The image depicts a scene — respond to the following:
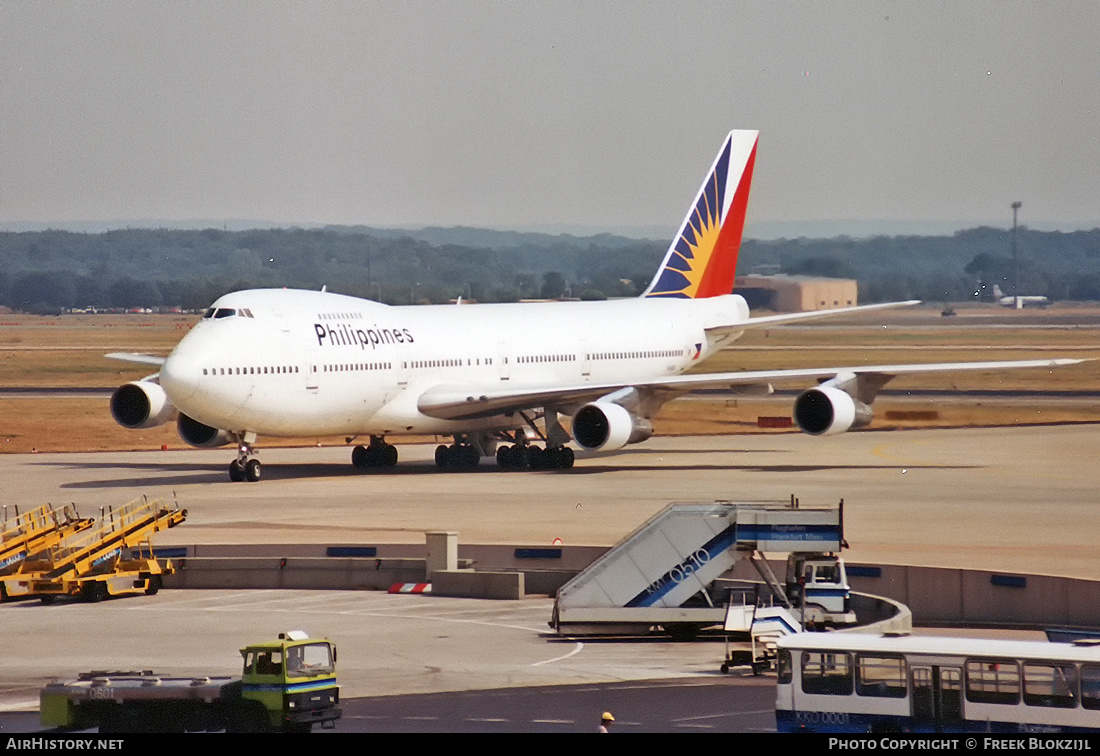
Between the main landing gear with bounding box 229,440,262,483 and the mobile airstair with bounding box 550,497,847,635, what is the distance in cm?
2288

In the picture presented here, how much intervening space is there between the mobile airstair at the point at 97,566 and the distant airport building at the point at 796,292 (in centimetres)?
8403

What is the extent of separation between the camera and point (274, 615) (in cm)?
3216

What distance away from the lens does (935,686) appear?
19.5 metres

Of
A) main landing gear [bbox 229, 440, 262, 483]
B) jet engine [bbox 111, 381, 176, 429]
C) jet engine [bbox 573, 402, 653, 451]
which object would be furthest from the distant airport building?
main landing gear [bbox 229, 440, 262, 483]

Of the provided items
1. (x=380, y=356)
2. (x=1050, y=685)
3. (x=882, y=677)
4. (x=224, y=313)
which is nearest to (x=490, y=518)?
(x=380, y=356)

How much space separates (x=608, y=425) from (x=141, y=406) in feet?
46.7

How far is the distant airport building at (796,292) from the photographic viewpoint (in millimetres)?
126188

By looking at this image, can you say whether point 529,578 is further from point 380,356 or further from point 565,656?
point 380,356

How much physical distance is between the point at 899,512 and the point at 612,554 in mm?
14930

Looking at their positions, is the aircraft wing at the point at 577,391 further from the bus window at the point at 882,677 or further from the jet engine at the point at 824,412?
the bus window at the point at 882,677

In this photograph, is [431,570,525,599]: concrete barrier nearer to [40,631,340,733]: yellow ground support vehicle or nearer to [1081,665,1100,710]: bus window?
[40,631,340,733]: yellow ground support vehicle

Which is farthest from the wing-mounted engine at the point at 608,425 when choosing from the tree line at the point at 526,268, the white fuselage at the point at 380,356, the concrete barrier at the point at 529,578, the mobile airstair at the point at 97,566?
the tree line at the point at 526,268

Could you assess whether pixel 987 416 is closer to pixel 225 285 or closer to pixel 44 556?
pixel 44 556
